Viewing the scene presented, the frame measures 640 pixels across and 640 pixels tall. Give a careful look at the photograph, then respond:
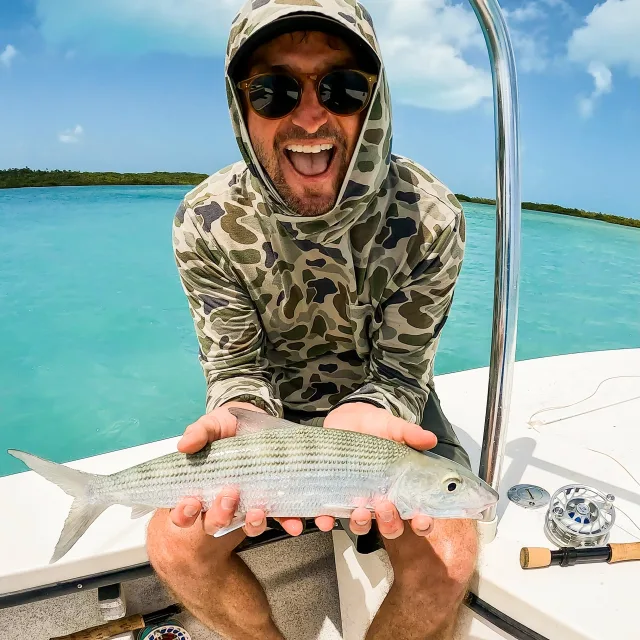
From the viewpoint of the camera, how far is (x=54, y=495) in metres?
1.94

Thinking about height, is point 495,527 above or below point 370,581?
above

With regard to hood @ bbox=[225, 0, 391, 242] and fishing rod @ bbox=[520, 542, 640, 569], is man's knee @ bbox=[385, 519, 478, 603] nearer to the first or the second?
fishing rod @ bbox=[520, 542, 640, 569]

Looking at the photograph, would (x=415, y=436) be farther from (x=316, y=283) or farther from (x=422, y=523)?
(x=316, y=283)

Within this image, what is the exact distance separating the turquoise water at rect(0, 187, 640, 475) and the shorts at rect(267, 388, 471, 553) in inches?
206

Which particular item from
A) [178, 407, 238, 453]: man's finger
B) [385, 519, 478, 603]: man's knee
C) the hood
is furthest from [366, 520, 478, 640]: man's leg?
the hood

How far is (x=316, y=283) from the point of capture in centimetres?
192

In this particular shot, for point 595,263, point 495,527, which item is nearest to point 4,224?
point 595,263

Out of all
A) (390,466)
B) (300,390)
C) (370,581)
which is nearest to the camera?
(390,466)

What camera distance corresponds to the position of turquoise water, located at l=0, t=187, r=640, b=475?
7.12 meters

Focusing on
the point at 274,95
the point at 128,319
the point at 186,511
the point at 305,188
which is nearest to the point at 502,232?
the point at 305,188

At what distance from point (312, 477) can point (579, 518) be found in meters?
0.83

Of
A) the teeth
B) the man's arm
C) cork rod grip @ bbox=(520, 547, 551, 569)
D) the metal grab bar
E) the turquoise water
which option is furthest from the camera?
the turquoise water

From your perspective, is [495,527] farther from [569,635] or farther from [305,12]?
[305,12]

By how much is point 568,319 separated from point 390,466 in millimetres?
12090
